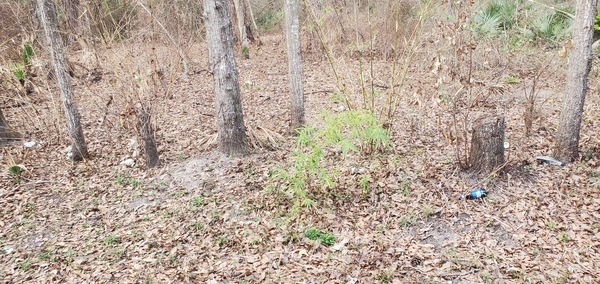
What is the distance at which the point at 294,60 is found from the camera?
6.35 metres

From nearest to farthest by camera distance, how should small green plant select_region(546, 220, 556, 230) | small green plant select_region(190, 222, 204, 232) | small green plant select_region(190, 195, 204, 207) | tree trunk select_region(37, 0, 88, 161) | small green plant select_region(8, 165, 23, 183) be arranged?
1. small green plant select_region(546, 220, 556, 230)
2. small green plant select_region(190, 222, 204, 232)
3. small green plant select_region(190, 195, 204, 207)
4. tree trunk select_region(37, 0, 88, 161)
5. small green plant select_region(8, 165, 23, 183)

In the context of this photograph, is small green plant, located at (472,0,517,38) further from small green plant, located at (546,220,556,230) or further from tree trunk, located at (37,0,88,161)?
tree trunk, located at (37,0,88,161)

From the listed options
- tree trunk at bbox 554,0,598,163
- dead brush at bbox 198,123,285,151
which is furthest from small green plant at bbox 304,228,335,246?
tree trunk at bbox 554,0,598,163

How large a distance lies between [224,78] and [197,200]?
1.62m

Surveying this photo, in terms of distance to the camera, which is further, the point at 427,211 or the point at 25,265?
the point at 427,211

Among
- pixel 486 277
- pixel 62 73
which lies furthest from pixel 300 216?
pixel 62 73

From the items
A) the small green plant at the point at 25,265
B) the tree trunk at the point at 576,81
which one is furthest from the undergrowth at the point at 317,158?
the small green plant at the point at 25,265

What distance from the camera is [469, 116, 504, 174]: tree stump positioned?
4.58 m

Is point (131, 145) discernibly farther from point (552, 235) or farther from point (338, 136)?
point (552, 235)

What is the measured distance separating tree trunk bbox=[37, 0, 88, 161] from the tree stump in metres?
5.40

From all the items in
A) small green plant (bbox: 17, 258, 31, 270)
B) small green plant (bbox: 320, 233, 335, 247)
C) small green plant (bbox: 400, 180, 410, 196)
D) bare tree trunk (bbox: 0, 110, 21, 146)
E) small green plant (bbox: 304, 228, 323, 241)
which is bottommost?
small green plant (bbox: 320, 233, 335, 247)

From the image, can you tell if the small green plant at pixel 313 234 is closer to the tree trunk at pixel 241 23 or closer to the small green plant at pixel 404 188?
the small green plant at pixel 404 188

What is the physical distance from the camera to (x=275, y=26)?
17266 mm

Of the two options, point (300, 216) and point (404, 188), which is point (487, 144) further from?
point (300, 216)
